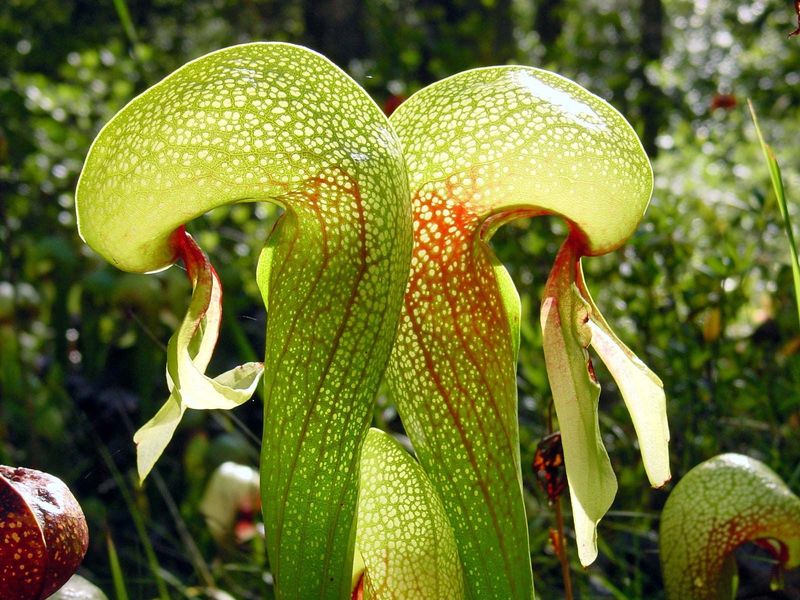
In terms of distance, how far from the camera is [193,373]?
69 centimetres

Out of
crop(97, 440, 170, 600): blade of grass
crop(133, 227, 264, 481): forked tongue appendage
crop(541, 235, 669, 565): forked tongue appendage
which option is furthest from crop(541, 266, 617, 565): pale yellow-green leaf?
crop(97, 440, 170, 600): blade of grass

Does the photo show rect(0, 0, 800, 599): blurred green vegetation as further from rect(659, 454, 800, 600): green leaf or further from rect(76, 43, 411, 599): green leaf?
rect(76, 43, 411, 599): green leaf

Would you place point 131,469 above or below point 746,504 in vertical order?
below

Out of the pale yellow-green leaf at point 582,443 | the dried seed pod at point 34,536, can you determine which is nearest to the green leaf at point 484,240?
the pale yellow-green leaf at point 582,443

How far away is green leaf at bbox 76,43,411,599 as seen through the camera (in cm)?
65

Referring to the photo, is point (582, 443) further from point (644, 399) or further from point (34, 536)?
point (34, 536)

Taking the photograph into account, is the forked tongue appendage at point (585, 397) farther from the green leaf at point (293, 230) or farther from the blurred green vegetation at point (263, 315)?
the blurred green vegetation at point (263, 315)

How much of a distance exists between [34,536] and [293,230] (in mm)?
297

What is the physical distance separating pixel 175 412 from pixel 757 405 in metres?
1.28

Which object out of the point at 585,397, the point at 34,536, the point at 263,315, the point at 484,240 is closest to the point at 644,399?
the point at 585,397

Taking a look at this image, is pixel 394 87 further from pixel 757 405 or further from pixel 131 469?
pixel 757 405

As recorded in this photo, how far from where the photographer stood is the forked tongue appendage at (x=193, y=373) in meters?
0.69

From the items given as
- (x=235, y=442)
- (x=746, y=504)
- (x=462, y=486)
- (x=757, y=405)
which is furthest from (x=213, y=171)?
(x=235, y=442)

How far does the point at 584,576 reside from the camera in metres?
1.38
